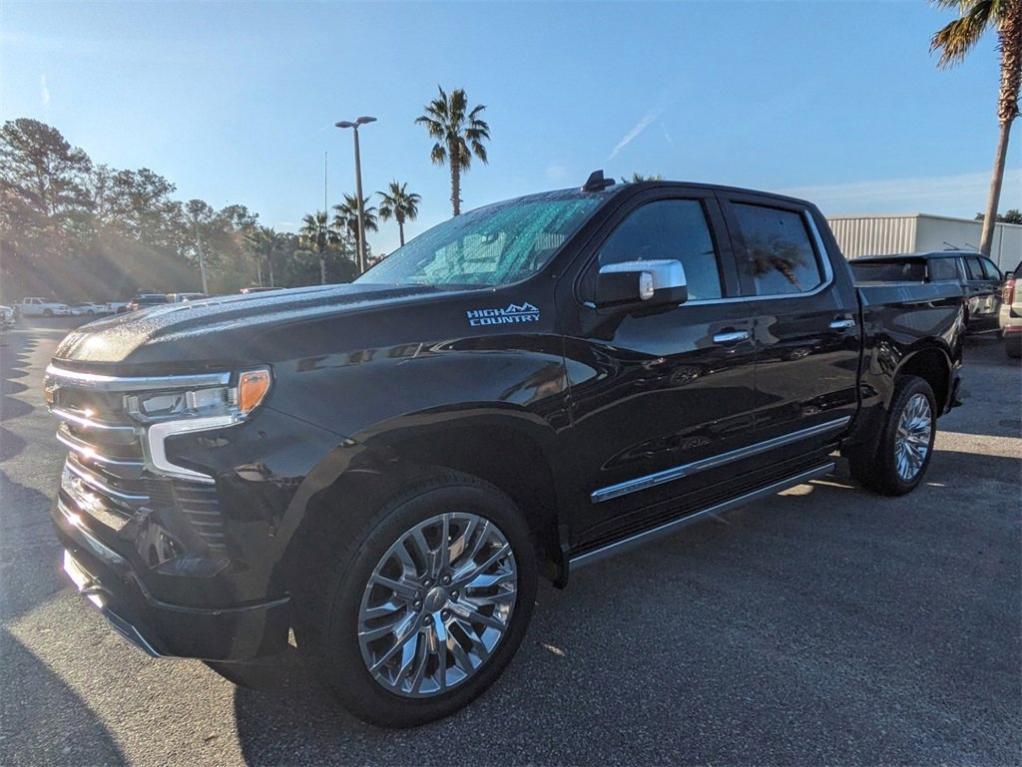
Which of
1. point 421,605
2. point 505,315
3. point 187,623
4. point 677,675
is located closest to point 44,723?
point 187,623

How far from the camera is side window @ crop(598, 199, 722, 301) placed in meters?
2.86

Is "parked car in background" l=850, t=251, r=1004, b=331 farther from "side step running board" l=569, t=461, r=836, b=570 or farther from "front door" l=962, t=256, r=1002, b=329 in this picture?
"side step running board" l=569, t=461, r=836, b=570

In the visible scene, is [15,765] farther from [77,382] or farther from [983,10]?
[983,10]

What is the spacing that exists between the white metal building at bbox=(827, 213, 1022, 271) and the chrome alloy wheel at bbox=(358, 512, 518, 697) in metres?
22.6

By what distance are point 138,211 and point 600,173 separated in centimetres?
7632

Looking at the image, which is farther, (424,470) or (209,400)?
(424,470)

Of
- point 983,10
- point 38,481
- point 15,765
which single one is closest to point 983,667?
point 15,765

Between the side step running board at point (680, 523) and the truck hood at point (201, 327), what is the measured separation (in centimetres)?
126

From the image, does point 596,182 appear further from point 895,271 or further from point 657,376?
point 895,271

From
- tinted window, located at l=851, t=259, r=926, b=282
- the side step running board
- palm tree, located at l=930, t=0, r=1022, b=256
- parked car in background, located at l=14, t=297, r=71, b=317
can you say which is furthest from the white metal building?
parked car in background, located at l=14, t=297, r=71, b=317

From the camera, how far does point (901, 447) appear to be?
4500 millimetres

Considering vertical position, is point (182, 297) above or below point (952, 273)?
above

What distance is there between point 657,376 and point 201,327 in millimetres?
1797

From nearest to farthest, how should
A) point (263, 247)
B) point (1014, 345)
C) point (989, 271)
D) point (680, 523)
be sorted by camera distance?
point (680, 523), point (1014, 345), point (989, 271), point (263, 247)
